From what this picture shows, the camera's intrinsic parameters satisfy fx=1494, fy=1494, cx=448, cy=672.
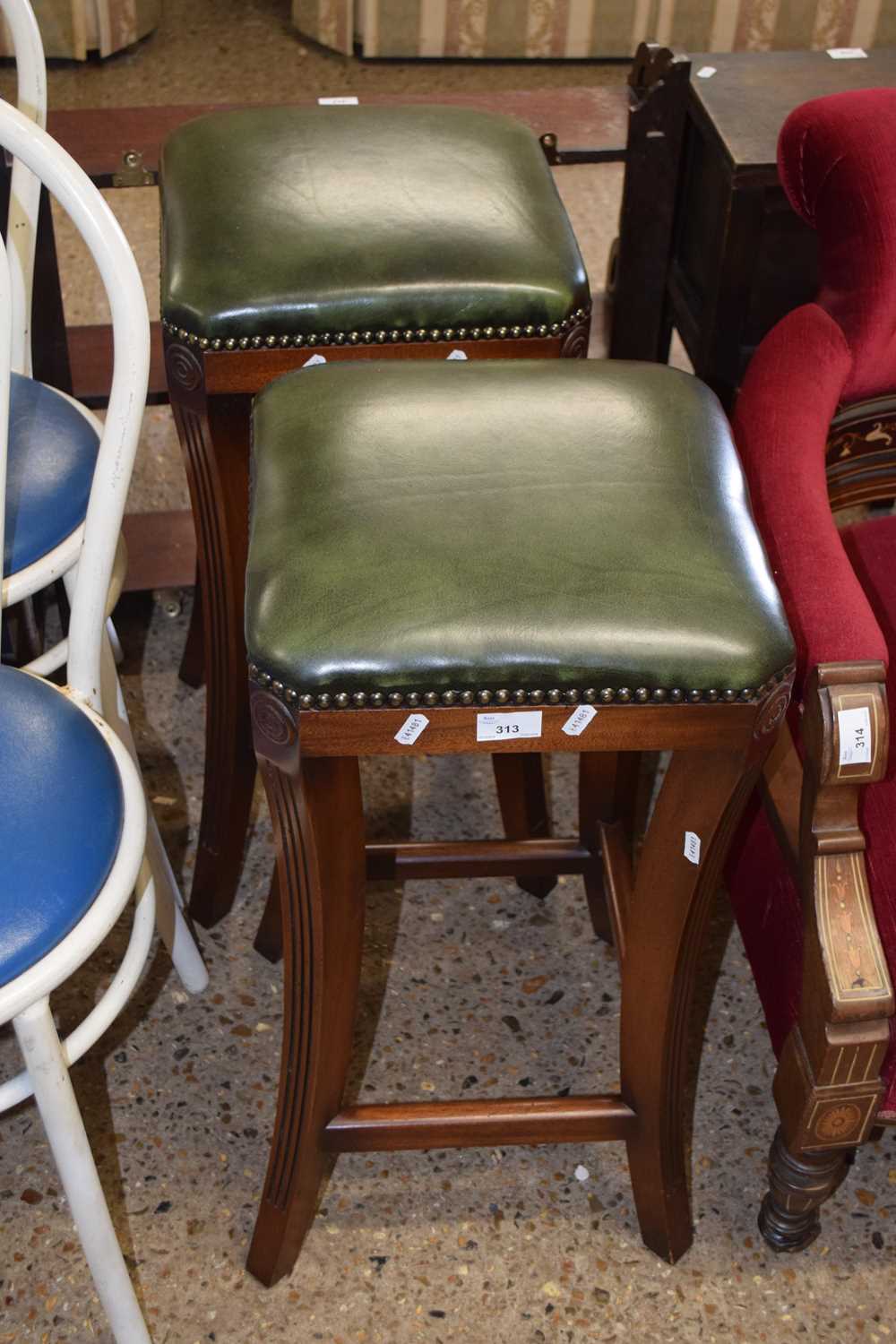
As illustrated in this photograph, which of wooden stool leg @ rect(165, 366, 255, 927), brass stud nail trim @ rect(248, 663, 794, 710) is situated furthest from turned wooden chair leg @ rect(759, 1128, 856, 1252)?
wooden stool leg @ rect(165, 366, 255, 927)

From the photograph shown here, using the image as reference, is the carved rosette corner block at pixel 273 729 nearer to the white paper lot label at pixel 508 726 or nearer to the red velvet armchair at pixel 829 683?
the white paper lot label at pixel 508 726

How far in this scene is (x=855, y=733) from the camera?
3.38 ft

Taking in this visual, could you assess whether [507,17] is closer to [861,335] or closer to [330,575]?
[861,335]

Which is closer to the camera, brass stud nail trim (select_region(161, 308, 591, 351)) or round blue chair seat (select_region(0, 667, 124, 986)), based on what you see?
round blue chair seat (select_region(0, 667, 124, 986))

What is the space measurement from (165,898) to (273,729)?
1.78ft

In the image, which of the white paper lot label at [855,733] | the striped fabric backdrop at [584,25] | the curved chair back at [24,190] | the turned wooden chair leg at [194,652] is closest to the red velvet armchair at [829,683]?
the white paper lot label at [855,733]

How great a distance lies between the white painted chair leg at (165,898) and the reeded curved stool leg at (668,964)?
1.49 feet

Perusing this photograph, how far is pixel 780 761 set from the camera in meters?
1.24

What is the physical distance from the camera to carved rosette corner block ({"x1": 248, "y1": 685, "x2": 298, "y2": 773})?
948 millimetres

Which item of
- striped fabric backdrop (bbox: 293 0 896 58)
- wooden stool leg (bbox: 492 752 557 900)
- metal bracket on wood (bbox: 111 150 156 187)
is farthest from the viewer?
striped fabric backdrop (bbox: 293 0 896 58)

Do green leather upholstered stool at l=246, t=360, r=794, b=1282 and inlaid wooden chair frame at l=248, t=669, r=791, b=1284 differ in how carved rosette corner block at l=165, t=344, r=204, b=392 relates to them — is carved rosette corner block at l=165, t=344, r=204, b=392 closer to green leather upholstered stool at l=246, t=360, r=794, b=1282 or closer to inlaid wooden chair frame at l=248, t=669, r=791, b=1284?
green leather upholstered stool at l=246, t=360, r=794, b=1282

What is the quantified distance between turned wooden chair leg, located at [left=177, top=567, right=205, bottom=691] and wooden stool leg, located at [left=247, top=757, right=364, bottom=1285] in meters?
0.74

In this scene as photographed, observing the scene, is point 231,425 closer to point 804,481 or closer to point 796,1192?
point 804,481

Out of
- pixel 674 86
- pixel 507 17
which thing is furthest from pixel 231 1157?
pixel 507 17
